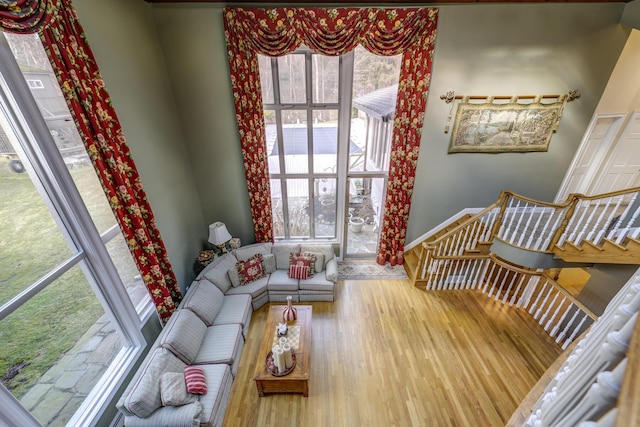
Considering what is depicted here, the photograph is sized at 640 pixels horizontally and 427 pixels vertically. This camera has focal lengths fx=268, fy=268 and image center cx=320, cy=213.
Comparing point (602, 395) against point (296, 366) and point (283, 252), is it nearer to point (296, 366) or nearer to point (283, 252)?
point (296, 366)

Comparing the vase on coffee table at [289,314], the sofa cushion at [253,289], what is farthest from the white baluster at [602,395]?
the sofa cushion at [253,289]

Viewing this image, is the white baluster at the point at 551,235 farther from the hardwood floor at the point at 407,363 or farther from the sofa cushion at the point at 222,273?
the sofa cushion at the point at 222,273

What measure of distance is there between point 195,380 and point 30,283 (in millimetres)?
1627

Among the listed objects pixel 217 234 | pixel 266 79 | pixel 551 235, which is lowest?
pixel 217 234

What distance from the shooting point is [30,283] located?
1975 millimetres

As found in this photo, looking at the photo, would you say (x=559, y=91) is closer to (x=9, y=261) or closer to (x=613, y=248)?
(x=613, y=248)

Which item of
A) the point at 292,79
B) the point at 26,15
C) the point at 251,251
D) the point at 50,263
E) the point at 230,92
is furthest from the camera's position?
the point at 251,251

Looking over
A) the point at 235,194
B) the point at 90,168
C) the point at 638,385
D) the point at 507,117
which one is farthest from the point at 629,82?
the point at 90,168

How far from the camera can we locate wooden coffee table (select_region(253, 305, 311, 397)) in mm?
2889

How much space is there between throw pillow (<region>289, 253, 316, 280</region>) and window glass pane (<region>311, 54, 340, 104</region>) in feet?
8.07

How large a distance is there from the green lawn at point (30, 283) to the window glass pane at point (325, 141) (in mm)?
2945

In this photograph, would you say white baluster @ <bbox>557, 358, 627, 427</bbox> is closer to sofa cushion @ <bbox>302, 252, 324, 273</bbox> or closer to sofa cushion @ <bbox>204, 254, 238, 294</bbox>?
sofa cushion @ <bbox>302, 252, 324, 273</bbox>

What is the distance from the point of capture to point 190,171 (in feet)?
14.0

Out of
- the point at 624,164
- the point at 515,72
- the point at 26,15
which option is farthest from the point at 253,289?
the point at 624,164
